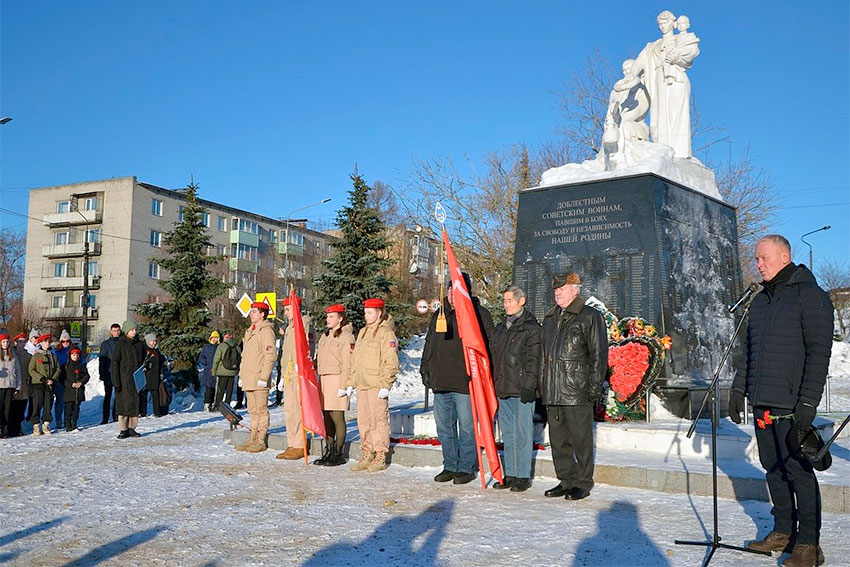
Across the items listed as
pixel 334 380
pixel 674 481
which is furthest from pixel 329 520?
pixel 334 380

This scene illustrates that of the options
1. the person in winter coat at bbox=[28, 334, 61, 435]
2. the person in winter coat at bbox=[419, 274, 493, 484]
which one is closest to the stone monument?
the person in winter coat at bbox=[419, 274, 493, 484]

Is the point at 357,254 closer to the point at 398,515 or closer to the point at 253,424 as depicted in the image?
the point at 253,424

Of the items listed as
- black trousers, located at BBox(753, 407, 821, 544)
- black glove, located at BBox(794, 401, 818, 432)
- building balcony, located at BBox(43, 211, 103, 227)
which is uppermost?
building balcony, located at BBox(43, 211, 103, 227)

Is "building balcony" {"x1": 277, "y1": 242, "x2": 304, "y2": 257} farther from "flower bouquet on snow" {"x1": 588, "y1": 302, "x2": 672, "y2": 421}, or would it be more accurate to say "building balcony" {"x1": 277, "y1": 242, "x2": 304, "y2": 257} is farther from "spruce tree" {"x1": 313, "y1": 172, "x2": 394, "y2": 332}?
"flower bouquet on snow" {"x1": 588, "y1": 302, "x2": 672, "y2": 421}

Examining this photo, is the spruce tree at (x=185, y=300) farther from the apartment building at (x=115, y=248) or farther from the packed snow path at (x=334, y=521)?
the apartment building at (x=115, y=248)

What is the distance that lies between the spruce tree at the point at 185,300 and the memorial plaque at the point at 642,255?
57.8 feet

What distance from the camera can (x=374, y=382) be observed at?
28.0 ft

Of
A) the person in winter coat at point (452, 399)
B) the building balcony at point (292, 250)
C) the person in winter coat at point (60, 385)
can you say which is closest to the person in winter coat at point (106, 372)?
the person in winter coat at point (60, 385)

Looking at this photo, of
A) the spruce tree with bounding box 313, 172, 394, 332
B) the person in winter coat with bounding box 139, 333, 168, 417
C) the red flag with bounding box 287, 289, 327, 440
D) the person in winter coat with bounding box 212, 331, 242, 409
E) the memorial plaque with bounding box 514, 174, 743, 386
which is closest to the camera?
the red flag with bounding box 287, 289, 327, 440

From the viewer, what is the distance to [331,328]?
9.54m

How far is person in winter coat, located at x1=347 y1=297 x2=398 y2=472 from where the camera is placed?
8508 mm

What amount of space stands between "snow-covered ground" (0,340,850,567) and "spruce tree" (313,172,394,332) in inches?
759

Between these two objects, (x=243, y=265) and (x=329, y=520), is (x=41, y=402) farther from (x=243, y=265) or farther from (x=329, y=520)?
(x=243, y=265)

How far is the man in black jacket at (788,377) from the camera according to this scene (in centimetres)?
479
